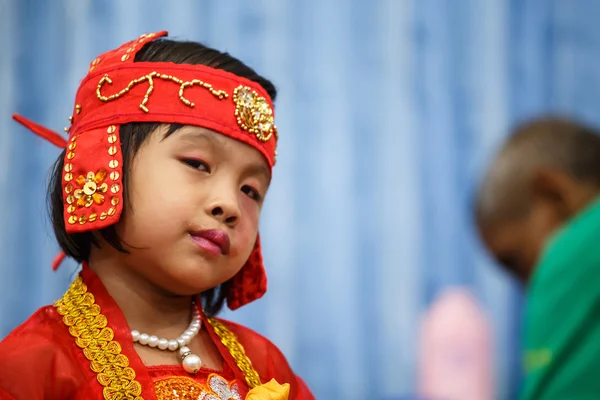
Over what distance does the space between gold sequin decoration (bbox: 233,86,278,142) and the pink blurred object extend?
7.19ft

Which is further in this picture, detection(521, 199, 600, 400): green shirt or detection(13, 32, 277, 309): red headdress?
detection(521, 199, 600, 400): green shirt

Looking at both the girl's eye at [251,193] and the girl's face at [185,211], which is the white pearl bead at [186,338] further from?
the girl's eye at [251,193]

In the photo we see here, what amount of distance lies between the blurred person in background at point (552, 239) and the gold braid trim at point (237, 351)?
0.59 meters

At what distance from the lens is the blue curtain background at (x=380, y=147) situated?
3248 mm

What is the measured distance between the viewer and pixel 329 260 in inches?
130

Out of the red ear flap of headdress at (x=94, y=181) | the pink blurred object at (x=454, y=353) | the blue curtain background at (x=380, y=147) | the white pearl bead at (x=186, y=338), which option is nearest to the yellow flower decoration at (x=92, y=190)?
the red ear flap of headdress at (x=94, y=181)

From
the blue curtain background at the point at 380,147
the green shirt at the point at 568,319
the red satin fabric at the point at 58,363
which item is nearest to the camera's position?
the red satin fabric at the point at 58,363

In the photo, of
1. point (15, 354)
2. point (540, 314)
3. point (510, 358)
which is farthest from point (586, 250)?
point (510, 358)

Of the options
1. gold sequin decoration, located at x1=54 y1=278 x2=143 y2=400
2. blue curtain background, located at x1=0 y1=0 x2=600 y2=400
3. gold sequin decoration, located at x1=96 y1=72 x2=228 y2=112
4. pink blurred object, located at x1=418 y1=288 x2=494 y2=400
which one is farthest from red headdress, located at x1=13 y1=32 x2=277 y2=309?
pink blurred object, located at x1=418 y1=288 x2=494 y2=400

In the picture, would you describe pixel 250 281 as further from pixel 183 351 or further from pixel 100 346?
pixel 100 346

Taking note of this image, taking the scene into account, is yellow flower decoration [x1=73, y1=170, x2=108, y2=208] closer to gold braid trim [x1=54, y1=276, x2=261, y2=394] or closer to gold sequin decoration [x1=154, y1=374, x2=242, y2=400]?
gold braid trim [x1=54, y1=276, x2=261, y2=394]

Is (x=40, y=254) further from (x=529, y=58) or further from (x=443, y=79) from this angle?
(x=529, y=58)

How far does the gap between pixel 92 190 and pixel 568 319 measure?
907 mm

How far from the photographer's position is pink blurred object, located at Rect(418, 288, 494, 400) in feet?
10.7
